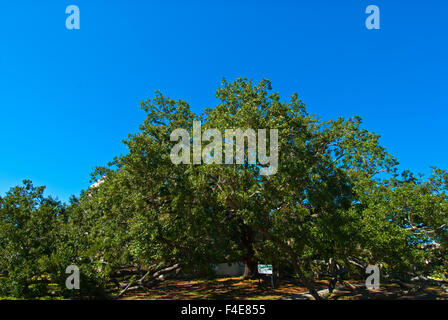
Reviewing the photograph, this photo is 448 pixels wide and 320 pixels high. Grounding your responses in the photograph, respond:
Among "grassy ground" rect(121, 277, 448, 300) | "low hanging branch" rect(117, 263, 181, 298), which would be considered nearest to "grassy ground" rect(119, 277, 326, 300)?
"grassy ground" rect(121, 277, 448, 300)

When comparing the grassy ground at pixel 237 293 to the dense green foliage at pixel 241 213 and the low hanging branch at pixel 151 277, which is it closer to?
the low hanging branch at pixel 151 277

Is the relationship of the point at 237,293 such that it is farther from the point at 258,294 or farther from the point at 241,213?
the point at 241,213

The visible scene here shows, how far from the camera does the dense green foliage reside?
10.1m

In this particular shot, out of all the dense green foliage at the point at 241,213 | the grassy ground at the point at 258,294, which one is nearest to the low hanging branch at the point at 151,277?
the grassy ground at the point at 258,294

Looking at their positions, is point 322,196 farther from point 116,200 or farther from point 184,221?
point 116,200

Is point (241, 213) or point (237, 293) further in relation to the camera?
point (237, 293)

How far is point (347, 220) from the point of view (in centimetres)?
1079

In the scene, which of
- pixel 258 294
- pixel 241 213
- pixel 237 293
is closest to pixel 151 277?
pixel 237 293

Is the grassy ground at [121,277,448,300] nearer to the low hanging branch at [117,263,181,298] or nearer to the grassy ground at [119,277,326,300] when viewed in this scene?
the grassy ground at [119,277,326,300]

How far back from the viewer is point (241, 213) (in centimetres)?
1072

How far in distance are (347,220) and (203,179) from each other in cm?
610

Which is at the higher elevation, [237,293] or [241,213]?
[241,213]
